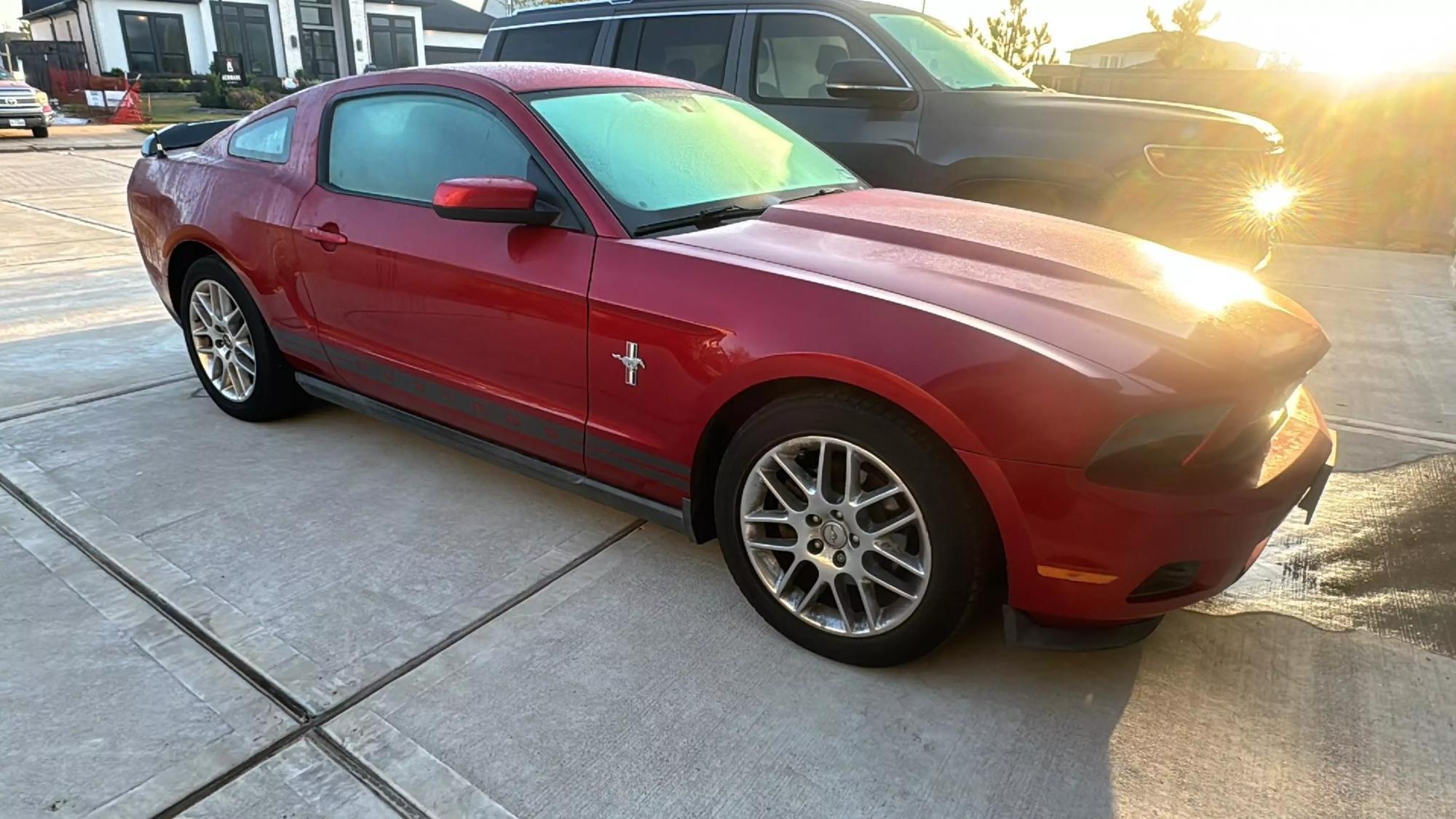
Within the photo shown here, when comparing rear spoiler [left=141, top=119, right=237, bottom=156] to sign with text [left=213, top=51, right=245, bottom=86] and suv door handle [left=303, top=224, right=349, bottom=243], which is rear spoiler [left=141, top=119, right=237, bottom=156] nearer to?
suv door handle [left=303, top=224, right=349, bottom=243]

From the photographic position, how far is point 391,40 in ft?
125

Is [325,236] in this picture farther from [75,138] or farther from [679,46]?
[75,138]

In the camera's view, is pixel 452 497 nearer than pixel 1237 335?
No

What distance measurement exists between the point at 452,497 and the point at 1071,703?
223 cm

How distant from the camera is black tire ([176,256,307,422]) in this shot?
3801 mm

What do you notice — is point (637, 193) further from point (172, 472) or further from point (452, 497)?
point (172, 472)

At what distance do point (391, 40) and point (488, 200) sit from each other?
4094 cm

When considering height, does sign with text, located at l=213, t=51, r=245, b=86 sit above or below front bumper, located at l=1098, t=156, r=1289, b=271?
below

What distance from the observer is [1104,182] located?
4445mm

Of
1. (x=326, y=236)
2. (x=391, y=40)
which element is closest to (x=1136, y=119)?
(x=326, y=236)

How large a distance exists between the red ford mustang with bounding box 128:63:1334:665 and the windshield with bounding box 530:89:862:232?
0.05 ft

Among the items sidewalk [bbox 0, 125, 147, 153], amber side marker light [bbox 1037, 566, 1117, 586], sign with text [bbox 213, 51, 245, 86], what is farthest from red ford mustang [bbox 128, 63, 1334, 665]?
sign with text [bbox 213, 51, 245, 86]

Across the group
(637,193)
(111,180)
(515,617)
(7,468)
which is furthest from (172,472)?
(111,180)

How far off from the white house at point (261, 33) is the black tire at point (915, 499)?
34.5 metres
